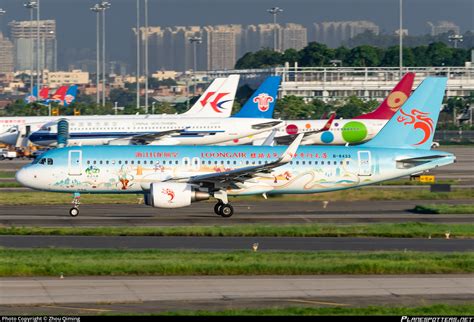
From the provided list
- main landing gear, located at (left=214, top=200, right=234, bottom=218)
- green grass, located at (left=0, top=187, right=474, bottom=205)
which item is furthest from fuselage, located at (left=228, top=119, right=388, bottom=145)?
main landing gear, located at (left=214, top=200, right=234, bottom=218)

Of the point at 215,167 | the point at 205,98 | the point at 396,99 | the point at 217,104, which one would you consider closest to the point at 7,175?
the point at 205,98

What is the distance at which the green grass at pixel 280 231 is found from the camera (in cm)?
3872

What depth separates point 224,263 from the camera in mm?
30484

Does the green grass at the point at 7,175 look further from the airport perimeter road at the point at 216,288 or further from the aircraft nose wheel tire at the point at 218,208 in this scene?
the airport perimeter road at the point at 216,288

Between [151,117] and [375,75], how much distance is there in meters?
98.8

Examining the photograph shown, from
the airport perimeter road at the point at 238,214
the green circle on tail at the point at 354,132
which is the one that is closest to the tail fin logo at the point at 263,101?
the green circle on tail at the point at 354,132

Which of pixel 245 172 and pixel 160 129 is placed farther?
Answer: pixel 160 129

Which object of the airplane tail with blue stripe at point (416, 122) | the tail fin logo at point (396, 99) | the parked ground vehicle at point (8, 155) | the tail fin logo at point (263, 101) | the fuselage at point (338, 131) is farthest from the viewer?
the parked ground vehicle at point (8, 155)

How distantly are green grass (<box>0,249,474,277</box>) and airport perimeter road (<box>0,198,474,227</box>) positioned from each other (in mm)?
10646

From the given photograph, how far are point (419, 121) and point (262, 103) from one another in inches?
1557

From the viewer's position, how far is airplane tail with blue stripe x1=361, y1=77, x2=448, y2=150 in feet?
164

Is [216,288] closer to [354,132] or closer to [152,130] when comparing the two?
[152,130]

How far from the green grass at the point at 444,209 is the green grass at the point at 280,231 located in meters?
6.32

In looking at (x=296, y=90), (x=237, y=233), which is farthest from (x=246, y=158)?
(x=296, y=90)
